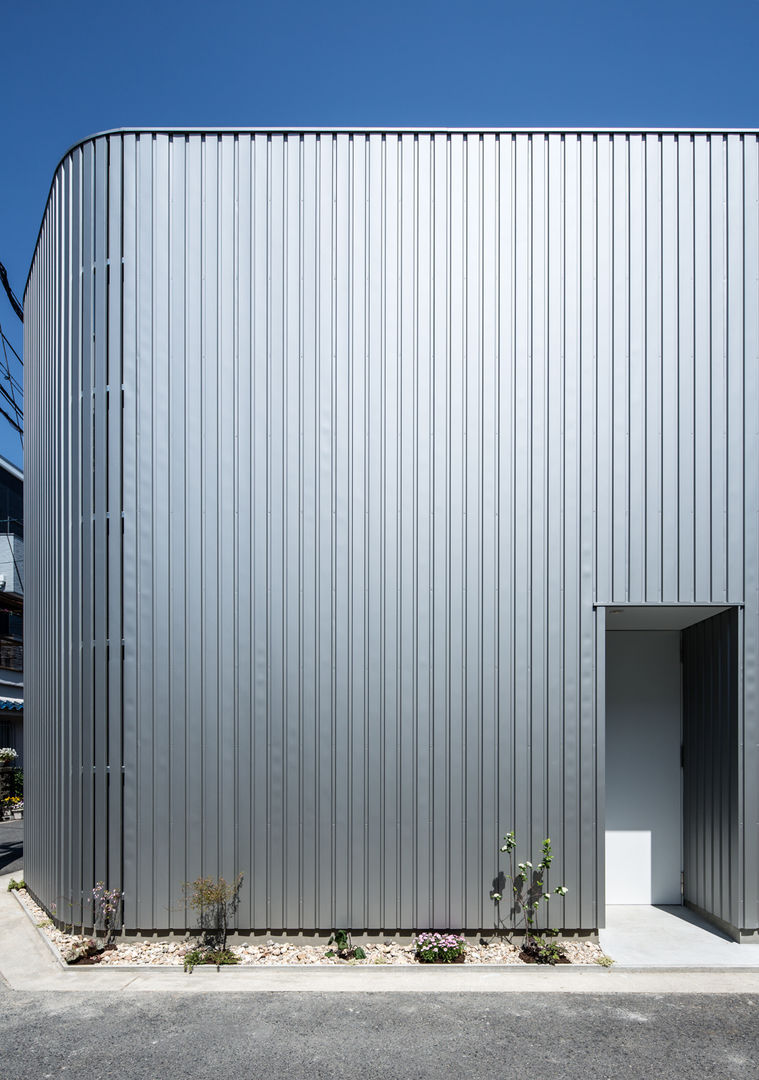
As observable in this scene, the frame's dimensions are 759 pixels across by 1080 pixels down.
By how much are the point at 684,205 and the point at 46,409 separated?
673cm

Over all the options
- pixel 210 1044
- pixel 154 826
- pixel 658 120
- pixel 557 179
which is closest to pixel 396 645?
pixel 154 826

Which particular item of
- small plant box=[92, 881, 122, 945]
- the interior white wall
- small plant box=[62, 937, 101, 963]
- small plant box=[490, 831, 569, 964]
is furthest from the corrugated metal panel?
small plant box=[62, 937, 101, 963]

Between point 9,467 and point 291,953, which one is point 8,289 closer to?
point 291,953

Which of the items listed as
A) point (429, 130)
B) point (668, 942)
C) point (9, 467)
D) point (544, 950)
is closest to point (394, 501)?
point (429, 130)

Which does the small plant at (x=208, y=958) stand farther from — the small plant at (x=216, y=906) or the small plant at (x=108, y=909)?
the small plant at (x=108, y=909)

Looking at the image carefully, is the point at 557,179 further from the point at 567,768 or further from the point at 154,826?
the point at 154,826

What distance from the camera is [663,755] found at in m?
8.06

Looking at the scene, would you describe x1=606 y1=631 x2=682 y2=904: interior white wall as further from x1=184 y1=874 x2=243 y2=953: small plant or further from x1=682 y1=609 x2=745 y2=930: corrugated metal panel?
x1=184 y1=874 x2=243 y2=953: small plant

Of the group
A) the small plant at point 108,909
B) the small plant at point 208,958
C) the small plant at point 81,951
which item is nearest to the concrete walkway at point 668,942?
the small plant at point 208,958

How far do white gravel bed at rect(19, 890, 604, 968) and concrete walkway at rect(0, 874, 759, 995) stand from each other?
14 centimetres

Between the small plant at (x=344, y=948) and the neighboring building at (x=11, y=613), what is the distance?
16.6 metres

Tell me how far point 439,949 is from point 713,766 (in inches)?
120

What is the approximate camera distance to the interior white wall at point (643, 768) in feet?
26.0

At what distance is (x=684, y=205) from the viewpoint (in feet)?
23.5
